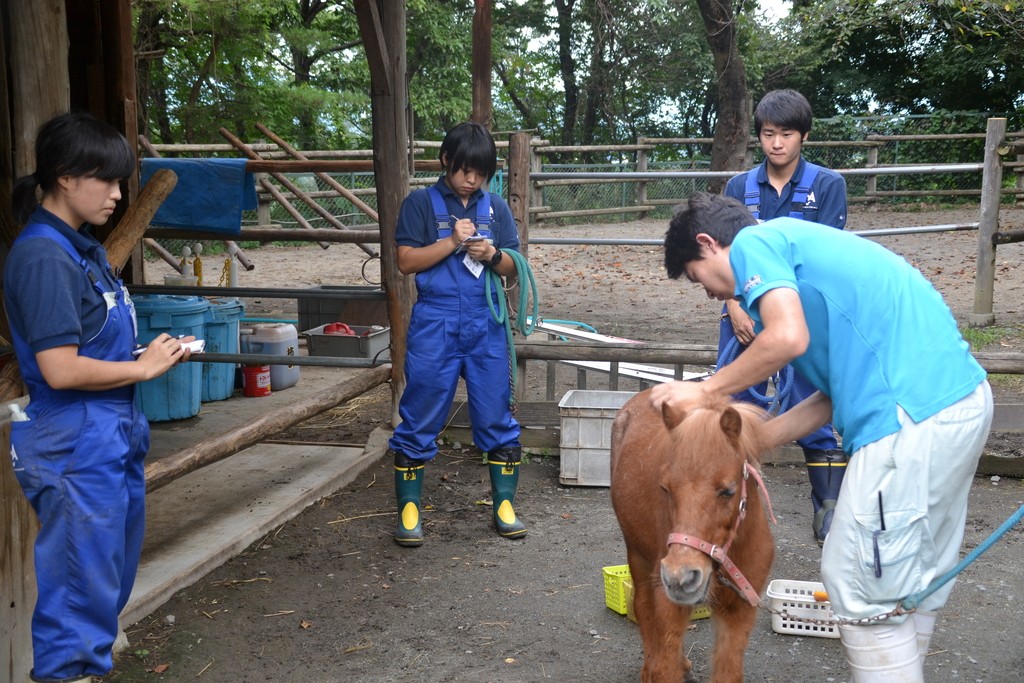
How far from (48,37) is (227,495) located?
2.62 m

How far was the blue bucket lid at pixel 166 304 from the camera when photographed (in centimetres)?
605

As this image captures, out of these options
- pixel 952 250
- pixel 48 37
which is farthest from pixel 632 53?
pixel 48 37

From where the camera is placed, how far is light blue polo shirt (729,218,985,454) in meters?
2.13

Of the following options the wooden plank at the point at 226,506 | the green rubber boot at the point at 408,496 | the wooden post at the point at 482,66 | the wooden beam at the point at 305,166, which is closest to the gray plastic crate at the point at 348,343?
the wooden plank at the point at 226,506

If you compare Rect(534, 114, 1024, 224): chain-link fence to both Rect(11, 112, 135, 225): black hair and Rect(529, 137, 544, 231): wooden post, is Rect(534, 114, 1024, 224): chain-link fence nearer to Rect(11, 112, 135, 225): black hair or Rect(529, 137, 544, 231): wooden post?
Rect(529, 137, 544, 231): wooden post

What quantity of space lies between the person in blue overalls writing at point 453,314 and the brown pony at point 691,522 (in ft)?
3.55

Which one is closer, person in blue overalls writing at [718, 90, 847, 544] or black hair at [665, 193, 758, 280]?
black hair at [665, 193, 758, 280]

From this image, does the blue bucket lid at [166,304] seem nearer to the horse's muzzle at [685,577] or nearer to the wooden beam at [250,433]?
the wooden beam at [250,433]

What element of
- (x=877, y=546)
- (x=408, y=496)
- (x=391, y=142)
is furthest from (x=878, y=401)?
(x=391, y=142)

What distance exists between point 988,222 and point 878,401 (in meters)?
6.79

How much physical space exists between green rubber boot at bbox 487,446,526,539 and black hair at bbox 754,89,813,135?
6.12 ft

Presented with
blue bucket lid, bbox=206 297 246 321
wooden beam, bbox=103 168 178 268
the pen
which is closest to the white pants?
the pen

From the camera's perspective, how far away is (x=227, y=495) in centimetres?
502

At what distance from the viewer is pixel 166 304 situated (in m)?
6.08
